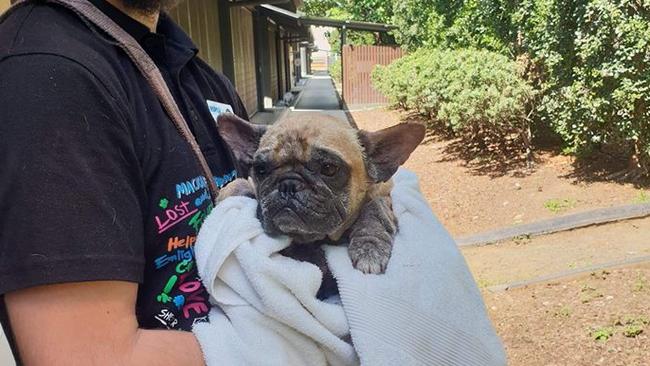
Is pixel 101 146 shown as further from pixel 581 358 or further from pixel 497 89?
pixel 497 89

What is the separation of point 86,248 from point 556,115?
31.5 feet

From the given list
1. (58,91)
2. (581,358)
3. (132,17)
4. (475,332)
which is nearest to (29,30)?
(58,91)

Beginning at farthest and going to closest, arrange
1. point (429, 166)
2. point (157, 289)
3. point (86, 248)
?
point (429, 166) < point (157, 289) < point (86, 248)

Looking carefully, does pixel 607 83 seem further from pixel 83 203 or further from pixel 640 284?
pixel 83 203

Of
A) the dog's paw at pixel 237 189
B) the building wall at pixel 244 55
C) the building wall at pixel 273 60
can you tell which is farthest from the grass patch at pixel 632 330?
the building wall at pixel 273 60

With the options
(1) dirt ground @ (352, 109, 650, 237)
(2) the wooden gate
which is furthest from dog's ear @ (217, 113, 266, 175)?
(2) the wooden gate

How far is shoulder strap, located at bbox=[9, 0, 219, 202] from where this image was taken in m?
1.55

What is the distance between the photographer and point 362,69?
94.3 ft

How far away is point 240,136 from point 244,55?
18636 millimetres

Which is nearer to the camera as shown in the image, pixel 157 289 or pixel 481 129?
pixel 157 289

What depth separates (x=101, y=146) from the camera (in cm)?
134

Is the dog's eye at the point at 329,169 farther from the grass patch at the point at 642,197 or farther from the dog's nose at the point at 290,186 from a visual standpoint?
the grass patch at the point at 642,197

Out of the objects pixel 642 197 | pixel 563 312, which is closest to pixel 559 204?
pixel 642 197

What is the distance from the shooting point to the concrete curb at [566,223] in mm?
7777
